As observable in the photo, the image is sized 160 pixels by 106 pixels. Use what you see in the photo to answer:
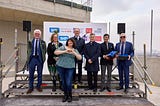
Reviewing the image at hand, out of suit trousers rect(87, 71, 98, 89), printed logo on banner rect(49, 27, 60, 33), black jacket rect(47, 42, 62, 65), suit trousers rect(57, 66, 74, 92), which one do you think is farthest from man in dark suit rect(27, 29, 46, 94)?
printed logo on banner rect(49, 27, 60, 33)

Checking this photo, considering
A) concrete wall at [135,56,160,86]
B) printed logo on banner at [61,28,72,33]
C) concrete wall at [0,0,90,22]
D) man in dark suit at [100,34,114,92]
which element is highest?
concrete wall at [0,0,90,22]

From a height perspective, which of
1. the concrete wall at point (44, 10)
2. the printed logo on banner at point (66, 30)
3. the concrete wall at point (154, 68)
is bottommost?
the concrete wall at point (154, 68)

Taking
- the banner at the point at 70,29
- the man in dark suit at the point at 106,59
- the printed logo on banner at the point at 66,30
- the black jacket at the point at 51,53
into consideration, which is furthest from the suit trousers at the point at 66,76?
the printed logo on banner at the point at 66,30

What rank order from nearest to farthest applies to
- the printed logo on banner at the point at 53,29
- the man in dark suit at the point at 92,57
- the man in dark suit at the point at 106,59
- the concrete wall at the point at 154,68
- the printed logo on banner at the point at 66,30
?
the man in dark suit at the point at 92,57
the man in dark suit at the point at 106,59
the printed logo on banner at the point at 53,29
the printed logo on banner at the point at 66,30
the concrete wall at the point at 154,68

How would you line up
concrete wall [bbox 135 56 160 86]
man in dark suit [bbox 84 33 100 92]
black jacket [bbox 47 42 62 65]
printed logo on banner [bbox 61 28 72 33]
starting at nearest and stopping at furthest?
1. black jacket [bbox 47 42 62 65]
2. man in dark suit [bbox 84 33 100 92]
3. printed logo on banner [bbox 61 28 72 33]
4. concrete wall [bbox 135 56 160 86]

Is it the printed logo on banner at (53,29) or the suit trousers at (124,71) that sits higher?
the printed logo on banner at (53,29)

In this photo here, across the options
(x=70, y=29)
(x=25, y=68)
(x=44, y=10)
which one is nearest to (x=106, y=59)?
(x=70, y=29)

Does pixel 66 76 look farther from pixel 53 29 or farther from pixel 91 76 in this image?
pixel 53 29

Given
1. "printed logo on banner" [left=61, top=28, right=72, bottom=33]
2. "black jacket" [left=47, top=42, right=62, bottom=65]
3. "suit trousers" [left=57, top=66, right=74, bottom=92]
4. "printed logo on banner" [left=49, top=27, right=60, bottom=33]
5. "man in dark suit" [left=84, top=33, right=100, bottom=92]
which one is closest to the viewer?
"suit trousers" [left=57, top=66, right=74, bottom=92]

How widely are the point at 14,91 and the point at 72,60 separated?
1.62 m

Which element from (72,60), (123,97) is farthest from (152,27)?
(72,60)

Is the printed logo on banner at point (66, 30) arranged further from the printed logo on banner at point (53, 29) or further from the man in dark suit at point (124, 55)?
the man in dark suit at point (124, 55)

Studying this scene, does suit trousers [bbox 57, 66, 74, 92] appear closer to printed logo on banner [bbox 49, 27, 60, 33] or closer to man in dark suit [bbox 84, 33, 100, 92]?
man in dark suit [bbox 84, 33, 100, 92]

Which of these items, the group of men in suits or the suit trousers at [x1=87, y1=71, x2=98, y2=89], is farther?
the suit trousers at [x1=87, y1=71, x2=98, y2=89]
